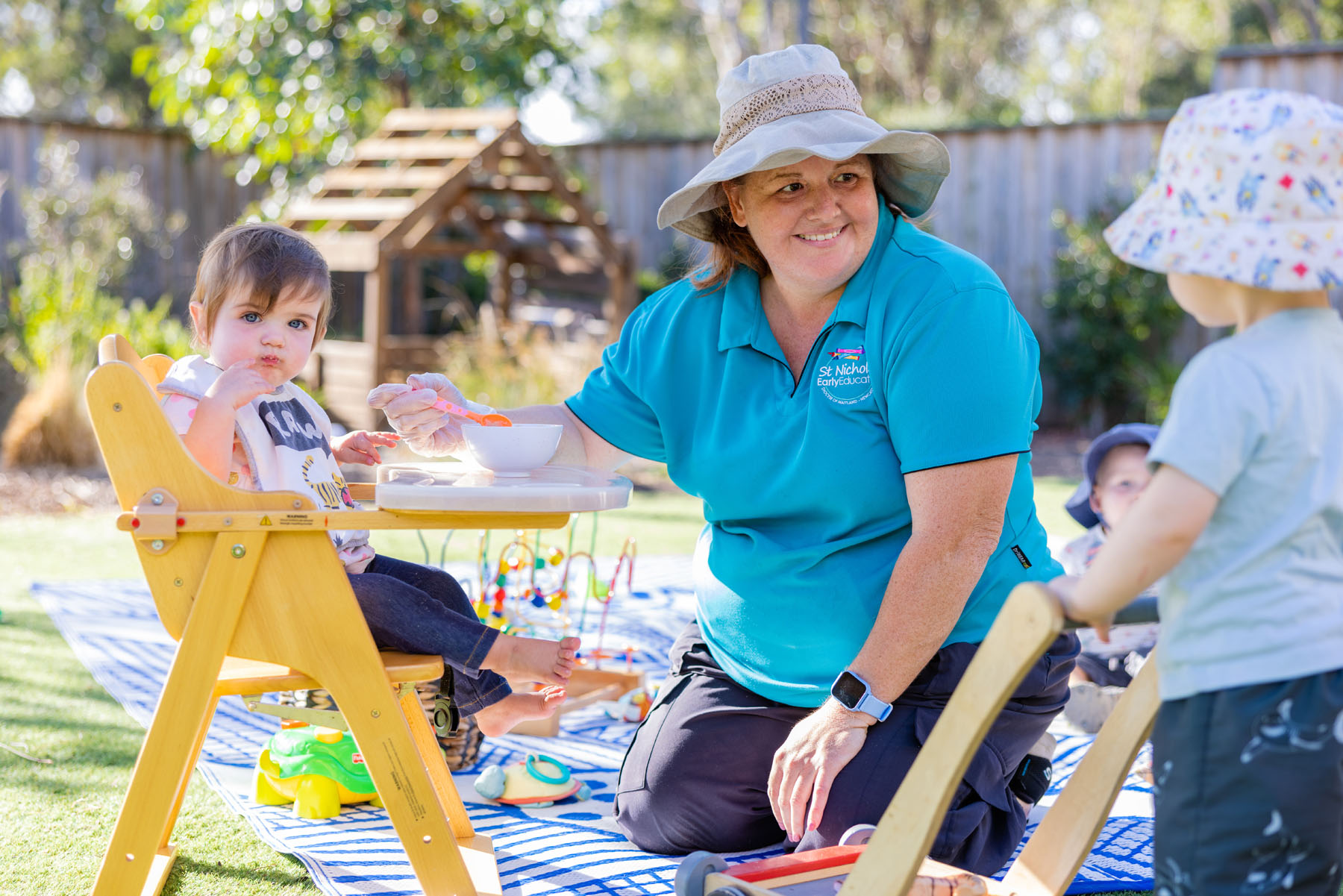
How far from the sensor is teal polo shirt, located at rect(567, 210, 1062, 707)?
2.17m

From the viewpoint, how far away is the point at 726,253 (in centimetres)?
261

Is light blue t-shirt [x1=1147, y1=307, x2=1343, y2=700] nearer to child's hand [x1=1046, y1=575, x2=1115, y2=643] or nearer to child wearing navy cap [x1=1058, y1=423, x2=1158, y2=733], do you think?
child's hand [x1=1046, y1=575, x2=1115, y2=643]

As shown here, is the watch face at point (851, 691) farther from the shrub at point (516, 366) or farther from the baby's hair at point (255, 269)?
the shrub at point (516, 366)

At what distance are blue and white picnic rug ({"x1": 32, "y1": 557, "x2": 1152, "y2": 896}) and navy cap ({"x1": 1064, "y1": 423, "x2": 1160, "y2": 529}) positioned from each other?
0.67 m

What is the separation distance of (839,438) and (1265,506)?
3.17ft

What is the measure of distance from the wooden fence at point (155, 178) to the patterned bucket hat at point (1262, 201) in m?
9.79

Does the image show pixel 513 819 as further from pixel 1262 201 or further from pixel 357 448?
pixel 1262 201

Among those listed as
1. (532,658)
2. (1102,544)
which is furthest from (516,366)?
(532,658)

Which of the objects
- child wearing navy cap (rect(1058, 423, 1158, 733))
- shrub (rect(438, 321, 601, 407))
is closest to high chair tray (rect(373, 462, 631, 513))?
child wearing navy cap (rect(1058, 423, 1158, 733))

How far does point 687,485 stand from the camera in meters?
2.57

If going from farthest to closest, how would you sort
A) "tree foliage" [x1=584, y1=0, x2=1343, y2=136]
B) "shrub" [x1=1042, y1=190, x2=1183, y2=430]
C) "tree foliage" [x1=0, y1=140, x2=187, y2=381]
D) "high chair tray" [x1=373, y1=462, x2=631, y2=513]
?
"tree foliage" [x1=584, y1=0, x2=1343, y2=136]
"shrub" [x1=1042, y1=190, x2=1183, y2=430]
"tree foliage" [x1=0, y1=140, x2=187, y2=381]
"high chair tray" [x1=373, y1=462, x2=631, y2=513]

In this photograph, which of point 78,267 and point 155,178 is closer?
point 78,267

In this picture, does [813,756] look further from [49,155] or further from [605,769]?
[49,155]

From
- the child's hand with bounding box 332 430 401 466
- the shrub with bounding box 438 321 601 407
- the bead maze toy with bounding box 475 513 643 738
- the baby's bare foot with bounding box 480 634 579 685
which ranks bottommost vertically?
the shrub with bounding box 438 321 601 407
